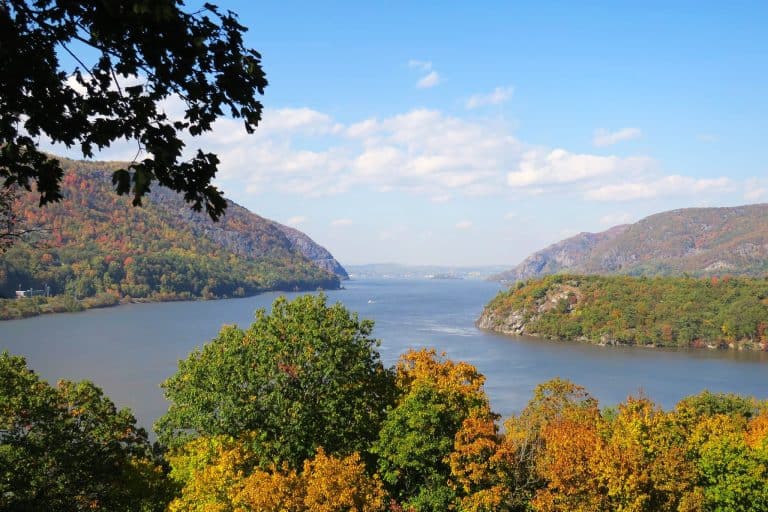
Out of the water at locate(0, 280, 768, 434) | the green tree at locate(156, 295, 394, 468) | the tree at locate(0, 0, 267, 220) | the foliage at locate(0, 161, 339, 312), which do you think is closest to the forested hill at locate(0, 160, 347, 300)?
the foliage at locate(0, 161, 339, 312)

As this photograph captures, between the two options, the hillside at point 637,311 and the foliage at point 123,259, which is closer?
the hillside at point 637,311

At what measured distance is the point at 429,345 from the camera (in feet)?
214

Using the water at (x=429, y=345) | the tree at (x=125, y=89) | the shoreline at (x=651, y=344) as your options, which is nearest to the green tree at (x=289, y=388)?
the tree at (x=125, y=89)

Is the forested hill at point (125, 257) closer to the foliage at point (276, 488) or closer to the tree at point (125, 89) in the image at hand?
the foliage at point (276, 488)

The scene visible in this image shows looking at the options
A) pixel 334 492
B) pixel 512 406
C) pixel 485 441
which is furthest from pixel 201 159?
pixel 512 406

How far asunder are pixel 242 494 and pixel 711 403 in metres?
28.3

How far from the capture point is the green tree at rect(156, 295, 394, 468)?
16.8 m

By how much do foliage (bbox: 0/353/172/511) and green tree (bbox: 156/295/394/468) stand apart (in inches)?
79.7

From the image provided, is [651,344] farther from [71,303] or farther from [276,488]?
[71,303]

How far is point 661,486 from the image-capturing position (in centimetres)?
1556

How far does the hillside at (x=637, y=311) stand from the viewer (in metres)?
78.5

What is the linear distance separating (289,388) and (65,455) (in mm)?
5555

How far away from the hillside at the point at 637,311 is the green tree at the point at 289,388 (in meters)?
69.2

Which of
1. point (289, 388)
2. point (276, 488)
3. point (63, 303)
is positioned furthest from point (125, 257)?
point (276, 488)
